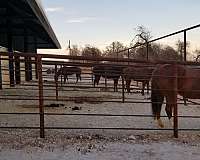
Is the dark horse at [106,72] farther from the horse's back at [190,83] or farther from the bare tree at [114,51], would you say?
the bare tree at [114,51]

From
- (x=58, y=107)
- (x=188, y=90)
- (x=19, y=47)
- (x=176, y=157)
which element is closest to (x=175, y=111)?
(x=188, y=90)

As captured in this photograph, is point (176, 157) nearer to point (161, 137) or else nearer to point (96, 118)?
point (161, 137)

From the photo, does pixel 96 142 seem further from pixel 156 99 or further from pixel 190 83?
pixel 190 83

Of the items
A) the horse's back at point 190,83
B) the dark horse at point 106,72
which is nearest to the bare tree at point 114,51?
the dark horse at point 106,72

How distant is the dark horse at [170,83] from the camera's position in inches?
275

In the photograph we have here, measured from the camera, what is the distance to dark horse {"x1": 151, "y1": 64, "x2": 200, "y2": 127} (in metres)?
6.98

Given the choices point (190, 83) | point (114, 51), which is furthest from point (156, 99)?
point (114, 51)

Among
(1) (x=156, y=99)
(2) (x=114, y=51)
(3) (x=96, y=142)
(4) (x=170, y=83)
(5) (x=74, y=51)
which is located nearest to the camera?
(3) (x=96, y=142)

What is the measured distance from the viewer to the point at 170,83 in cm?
711

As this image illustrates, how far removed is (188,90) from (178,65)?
55cm

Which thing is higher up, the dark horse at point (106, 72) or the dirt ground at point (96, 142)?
the dark horse at point (106, 72)

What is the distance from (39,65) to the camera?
19.4ft

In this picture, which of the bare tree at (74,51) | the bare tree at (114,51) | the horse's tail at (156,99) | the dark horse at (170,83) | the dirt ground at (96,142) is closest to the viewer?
the dirt ground at (96,142)

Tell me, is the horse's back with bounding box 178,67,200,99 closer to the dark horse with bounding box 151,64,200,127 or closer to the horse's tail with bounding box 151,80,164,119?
the dark horse with bounding box 151,64,200,127
